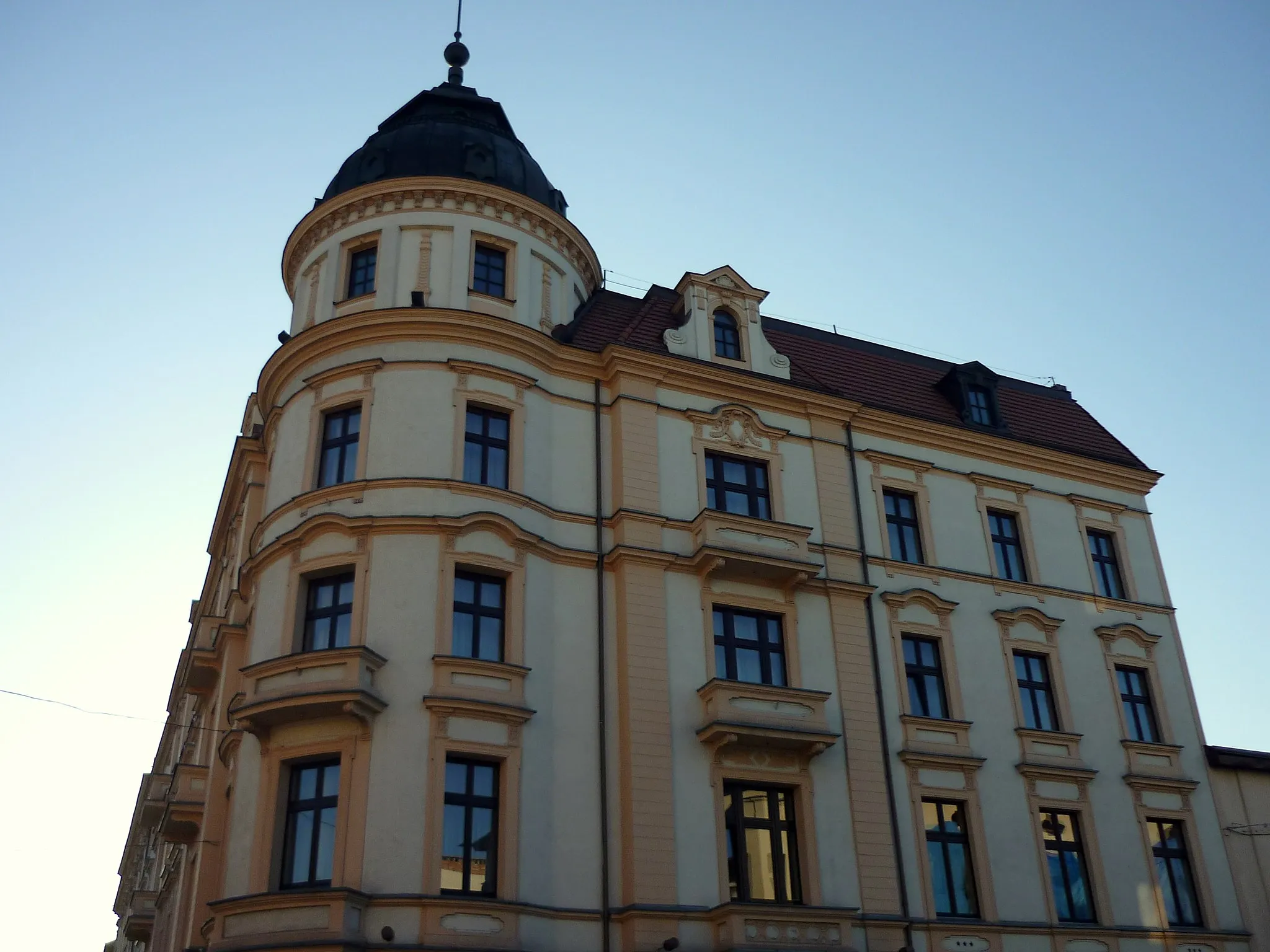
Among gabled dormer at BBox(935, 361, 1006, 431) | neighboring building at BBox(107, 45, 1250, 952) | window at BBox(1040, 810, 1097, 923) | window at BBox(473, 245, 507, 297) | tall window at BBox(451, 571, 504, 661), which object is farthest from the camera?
gabled dormer at BBox(935, 361, 1006, 431)

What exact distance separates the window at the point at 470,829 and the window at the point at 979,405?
1732cm

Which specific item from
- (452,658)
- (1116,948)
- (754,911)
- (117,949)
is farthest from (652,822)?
(117,949)

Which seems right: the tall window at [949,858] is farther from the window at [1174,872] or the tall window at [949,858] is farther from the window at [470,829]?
the window at [470,829]

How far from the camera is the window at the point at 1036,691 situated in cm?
2798

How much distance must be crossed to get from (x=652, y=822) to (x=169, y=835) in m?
12.7

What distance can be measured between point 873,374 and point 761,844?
14.1 meters

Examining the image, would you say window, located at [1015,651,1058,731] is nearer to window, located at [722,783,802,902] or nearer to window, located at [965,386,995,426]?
window, located at [965,386,995,426]

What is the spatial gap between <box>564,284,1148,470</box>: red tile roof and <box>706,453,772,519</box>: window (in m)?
2.59

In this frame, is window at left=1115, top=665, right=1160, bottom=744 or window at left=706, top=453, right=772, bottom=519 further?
window at left=1115, top=665, right=1160, bottom=744

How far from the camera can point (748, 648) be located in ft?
83.8

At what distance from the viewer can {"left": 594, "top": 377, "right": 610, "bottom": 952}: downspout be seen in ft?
71.6

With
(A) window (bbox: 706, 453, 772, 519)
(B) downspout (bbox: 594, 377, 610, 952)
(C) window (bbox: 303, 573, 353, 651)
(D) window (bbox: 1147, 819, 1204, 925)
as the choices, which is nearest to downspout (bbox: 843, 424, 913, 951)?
(A) window (bbox: 706, 453, 772, 519)

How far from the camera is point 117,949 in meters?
55.2

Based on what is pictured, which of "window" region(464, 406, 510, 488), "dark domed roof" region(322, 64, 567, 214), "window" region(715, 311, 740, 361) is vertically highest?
"dark domed roof" region(322, 64, 567, 214)
